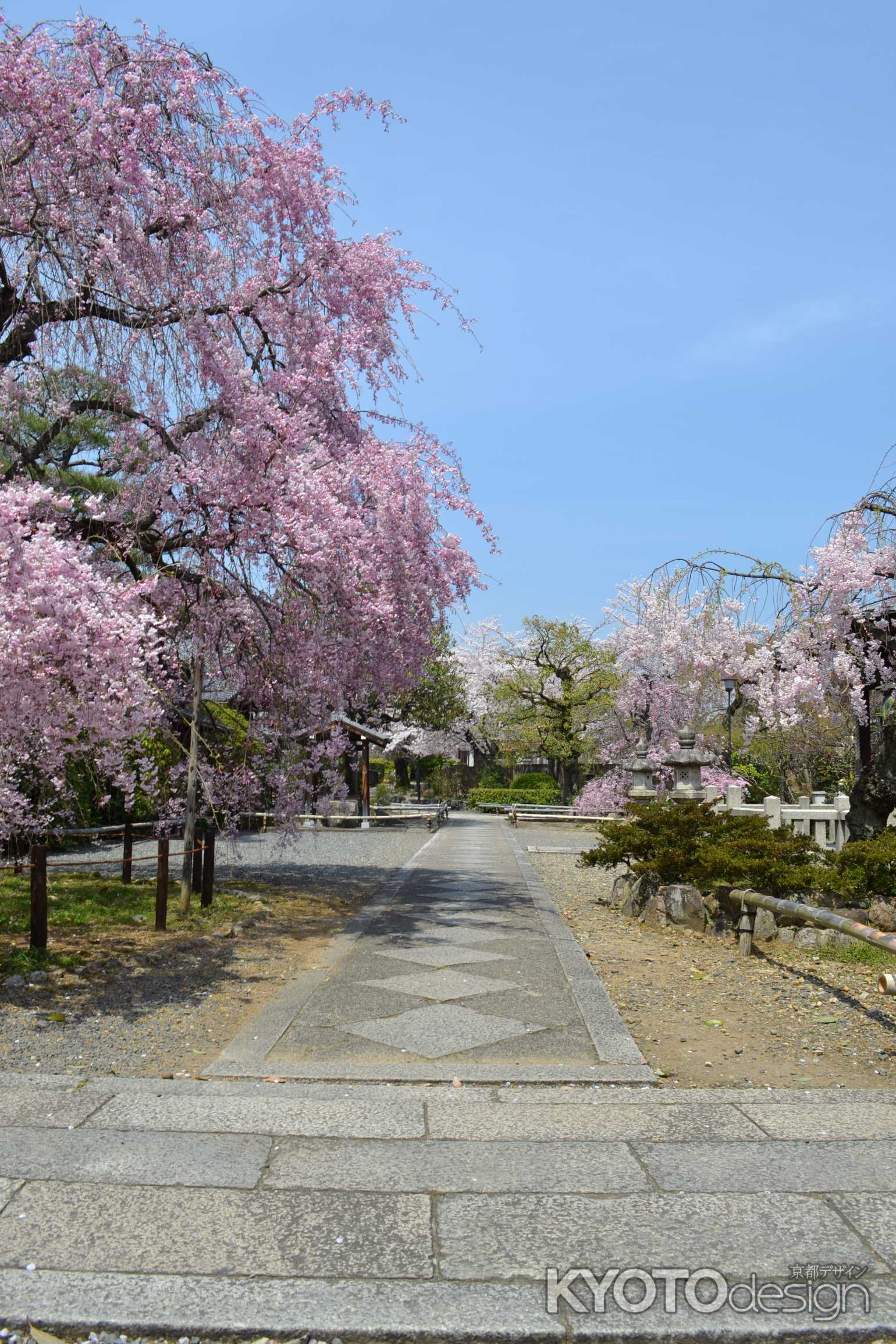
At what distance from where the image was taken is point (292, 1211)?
10.3 ft

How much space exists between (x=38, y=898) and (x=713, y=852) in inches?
231

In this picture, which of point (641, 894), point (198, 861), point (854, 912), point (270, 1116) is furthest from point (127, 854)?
point (270, 1116)

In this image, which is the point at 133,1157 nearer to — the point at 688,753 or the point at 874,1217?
the point at 874,1217

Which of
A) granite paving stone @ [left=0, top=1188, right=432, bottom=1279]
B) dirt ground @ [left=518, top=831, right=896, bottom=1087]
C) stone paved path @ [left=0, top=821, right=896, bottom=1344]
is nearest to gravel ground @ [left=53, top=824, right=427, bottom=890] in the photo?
dirt ground @ [left=518, top=831, right=896, bottom=1087]

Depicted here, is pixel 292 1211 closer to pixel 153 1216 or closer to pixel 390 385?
pixel 153 1216

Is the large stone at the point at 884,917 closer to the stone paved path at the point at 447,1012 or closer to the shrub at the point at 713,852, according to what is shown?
the shrub at the point at 713,852

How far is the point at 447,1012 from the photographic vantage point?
19.7 ft

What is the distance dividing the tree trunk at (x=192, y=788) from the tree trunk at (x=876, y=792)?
7.50m

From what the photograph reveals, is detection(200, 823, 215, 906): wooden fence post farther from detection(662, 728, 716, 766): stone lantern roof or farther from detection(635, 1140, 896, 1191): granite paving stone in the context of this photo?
detection(662, 728, 716, 766): stone lantern roof

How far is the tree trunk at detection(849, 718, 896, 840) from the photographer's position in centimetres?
1112

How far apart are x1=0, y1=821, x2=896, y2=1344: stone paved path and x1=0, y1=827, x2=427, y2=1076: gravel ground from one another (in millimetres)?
557

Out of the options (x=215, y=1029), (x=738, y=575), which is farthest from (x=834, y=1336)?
(x=738, y=575)

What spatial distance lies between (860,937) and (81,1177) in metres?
4.58

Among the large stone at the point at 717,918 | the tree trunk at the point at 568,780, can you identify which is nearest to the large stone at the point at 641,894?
the large stone at the point at 717,918
